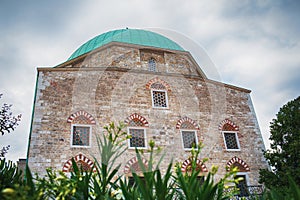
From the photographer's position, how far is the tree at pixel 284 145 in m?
7.35

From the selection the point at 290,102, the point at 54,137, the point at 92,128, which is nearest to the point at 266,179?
the point at 290,102

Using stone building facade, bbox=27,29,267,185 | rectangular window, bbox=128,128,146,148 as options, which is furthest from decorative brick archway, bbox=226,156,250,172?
rectangular window, bbox=128,128,146,148

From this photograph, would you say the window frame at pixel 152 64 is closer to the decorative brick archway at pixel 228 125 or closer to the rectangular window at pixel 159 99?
the rectangular window at pixel 159 99

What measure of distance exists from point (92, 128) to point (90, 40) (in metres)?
6.91

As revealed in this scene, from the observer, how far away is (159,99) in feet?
34.5

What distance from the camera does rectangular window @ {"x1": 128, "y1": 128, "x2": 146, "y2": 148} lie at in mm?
9195

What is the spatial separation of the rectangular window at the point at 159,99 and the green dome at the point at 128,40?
318 cm

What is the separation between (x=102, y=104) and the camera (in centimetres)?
938

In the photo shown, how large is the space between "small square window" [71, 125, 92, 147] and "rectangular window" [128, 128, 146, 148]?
159cm

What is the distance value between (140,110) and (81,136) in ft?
8.46

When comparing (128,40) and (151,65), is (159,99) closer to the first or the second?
(151,65)

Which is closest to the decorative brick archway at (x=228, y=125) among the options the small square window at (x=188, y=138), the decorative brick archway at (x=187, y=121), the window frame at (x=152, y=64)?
the decorative brick archway at (x=187, y=121)

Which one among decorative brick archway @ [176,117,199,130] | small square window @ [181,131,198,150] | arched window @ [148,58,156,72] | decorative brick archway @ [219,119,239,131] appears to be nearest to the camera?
small square window @ [181,131,198,150]

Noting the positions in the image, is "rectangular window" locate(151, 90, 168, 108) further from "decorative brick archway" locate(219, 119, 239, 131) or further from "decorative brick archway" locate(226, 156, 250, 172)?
"decorative brick archway" locate(226, 156, 250, 172)
